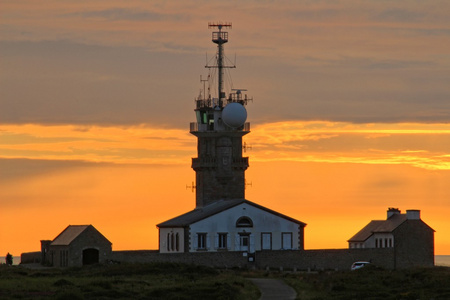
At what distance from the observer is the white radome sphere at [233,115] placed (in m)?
107

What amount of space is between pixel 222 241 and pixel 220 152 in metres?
9.46

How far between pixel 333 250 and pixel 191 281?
23158 millimetres

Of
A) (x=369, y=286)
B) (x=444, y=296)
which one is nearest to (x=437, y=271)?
(x=369, y=286)

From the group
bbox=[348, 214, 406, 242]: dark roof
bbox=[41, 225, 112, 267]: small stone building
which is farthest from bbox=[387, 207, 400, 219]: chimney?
bbox=[41, 225, 112, 267]: small stone building

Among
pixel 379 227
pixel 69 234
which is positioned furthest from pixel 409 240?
pixel 69 234

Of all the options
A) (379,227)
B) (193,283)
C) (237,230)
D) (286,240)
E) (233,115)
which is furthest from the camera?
(379,227)

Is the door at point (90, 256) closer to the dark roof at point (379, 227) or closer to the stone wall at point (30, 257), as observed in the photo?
the stone wall at point (30, 257)

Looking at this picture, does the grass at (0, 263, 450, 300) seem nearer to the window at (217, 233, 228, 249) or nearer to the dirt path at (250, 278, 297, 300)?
the dirt path at (250, 278, 297, 300)

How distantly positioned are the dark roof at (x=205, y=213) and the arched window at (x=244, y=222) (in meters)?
1.24

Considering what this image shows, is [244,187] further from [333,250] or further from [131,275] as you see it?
[131,275]

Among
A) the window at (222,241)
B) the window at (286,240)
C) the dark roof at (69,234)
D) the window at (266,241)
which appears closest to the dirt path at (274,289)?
the dark roof at (69,234)

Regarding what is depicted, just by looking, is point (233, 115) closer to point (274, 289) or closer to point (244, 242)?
point (244, 242)

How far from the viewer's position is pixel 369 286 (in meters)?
74.6

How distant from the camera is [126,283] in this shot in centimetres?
7319
